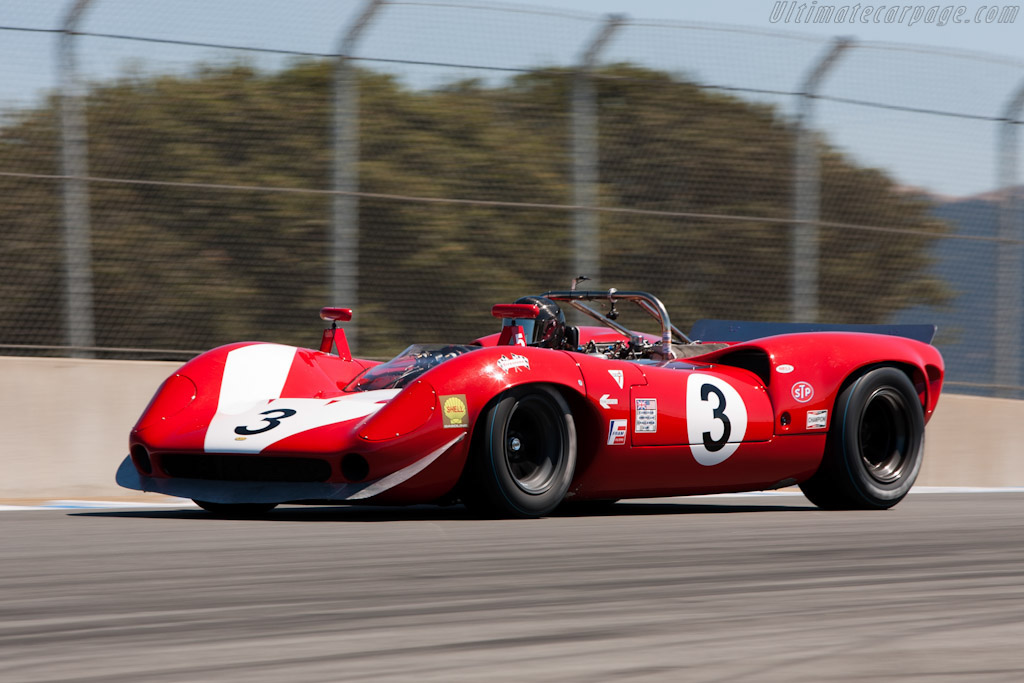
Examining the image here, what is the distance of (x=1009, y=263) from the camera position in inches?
422

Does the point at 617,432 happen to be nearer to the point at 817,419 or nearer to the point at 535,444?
the point at 535,444

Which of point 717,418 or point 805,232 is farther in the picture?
point 805,232

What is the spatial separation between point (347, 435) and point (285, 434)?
0.87 feet

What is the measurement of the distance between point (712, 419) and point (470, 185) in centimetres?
321

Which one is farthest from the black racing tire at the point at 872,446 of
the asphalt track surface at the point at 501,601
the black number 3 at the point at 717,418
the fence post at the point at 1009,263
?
the fence post at the point at 1009,263

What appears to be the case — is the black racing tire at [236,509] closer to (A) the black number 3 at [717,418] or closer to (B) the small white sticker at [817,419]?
(A) the black number 3 at [717,418]

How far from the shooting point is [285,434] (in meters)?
5.65

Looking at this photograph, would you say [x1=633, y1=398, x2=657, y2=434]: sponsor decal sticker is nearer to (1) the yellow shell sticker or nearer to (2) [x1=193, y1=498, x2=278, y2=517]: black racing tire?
(1) the yellow shell sticker

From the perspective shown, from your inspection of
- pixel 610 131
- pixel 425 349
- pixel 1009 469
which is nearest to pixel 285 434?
pixel 425 349

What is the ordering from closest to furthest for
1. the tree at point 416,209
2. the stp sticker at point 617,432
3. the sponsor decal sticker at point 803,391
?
the stp sticker at point 617,432 → the sponsor decal sticker at point 803,391 → the tree at point 416,209

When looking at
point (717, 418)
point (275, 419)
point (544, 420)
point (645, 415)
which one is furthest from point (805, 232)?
point (275, 419)

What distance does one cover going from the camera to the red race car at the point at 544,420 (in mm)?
5590

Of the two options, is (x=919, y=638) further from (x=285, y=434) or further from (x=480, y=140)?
(x=480, y=140)

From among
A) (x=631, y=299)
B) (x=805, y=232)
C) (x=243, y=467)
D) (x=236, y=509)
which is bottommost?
(x=236, y=509)
